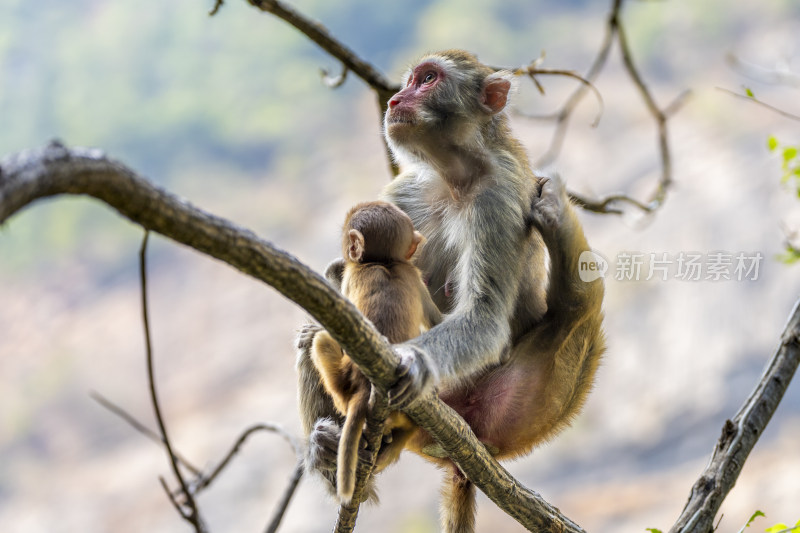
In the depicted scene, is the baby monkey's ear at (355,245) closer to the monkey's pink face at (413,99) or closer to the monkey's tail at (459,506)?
the monkey's pink face at (413,99)

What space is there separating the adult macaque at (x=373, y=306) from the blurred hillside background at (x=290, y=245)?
5650 mm

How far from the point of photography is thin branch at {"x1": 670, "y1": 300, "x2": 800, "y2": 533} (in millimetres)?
3158

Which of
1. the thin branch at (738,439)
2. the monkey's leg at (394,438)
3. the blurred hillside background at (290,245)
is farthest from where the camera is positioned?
the blurred hillside background at (290,245)

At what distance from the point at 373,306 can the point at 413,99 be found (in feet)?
4.21

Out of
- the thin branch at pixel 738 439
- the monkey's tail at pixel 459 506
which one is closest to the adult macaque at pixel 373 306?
the monkey's tail at pixel 459 506

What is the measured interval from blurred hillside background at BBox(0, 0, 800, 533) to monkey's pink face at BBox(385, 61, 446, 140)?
4.69 metres

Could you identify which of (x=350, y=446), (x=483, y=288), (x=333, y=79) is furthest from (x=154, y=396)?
(x=333, y=79)

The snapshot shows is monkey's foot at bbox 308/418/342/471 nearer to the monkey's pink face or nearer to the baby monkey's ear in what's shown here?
the baby monkey's ear

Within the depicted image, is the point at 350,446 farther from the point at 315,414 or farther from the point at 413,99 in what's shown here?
the point at 413,99

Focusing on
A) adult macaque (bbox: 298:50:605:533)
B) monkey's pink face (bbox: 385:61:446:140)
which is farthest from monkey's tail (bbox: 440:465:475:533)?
monkey's pink face (bbox: 385:61:446:140)

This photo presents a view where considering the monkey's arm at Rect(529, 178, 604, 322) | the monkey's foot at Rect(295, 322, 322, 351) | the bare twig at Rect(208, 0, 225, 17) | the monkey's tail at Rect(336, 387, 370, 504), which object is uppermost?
the bare twig at Rect(208, 0, 225, 17)

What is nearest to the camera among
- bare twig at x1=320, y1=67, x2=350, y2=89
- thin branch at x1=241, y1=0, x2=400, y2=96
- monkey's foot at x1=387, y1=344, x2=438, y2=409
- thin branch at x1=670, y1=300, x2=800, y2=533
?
monkey's foot at x1=387, y1=344, x2=438, y2=409

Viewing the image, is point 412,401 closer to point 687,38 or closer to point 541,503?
point 541,503

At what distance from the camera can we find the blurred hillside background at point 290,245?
14.2m
